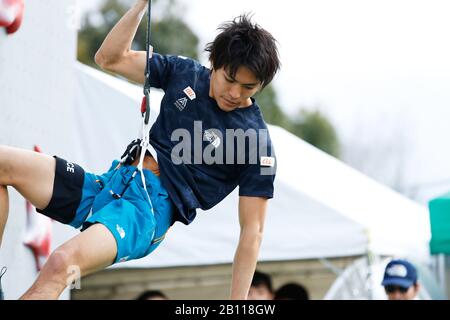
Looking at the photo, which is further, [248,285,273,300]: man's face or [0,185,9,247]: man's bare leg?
[248,285,273,300]: man's face

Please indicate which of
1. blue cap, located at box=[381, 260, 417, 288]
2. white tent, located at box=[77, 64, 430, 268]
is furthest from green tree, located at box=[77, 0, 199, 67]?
blue cap, located at box=[381, 260, 417, 288]

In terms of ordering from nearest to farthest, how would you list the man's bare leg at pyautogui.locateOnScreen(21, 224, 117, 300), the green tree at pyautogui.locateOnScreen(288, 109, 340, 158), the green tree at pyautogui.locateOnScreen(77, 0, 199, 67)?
the man's bare leg at pyautogui.locateOnScreen(21, 224, 117, 300)
the green tree at pyautogui.locateOnScreen(77, 0, 199, 67)
the green tree at pyautogui.locateOnScreen(288, 109, 340, 158)

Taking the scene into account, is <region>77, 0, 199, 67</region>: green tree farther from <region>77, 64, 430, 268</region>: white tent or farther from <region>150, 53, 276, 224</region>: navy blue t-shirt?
<region>150, 53, 276, 224</region>: navy blue t-shirt

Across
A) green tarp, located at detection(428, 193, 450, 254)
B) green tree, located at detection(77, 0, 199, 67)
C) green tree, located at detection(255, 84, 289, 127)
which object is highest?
green tree, located at detection(77, 0, 199, 67)

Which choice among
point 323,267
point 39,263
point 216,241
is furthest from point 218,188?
point 323,267

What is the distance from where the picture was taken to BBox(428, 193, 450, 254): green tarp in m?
5.76

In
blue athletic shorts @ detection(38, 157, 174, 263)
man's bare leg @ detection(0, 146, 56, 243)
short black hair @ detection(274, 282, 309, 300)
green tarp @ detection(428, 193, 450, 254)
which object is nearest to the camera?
man's bare leg @ detection(0, 146, 56, 243)

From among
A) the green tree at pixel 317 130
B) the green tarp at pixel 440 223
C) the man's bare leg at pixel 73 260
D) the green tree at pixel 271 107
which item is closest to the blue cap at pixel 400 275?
the green tarp at pixel 440 223

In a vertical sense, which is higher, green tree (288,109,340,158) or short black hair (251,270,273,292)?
green tree (288,109,340,158)

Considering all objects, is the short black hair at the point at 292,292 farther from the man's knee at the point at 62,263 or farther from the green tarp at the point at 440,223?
the man's knee at the point at 62,263

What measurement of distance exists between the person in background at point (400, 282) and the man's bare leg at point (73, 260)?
2.83m

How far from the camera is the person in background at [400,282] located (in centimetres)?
538

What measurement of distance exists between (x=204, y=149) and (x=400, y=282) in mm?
2445

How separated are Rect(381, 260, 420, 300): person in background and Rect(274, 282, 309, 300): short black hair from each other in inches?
38.9
